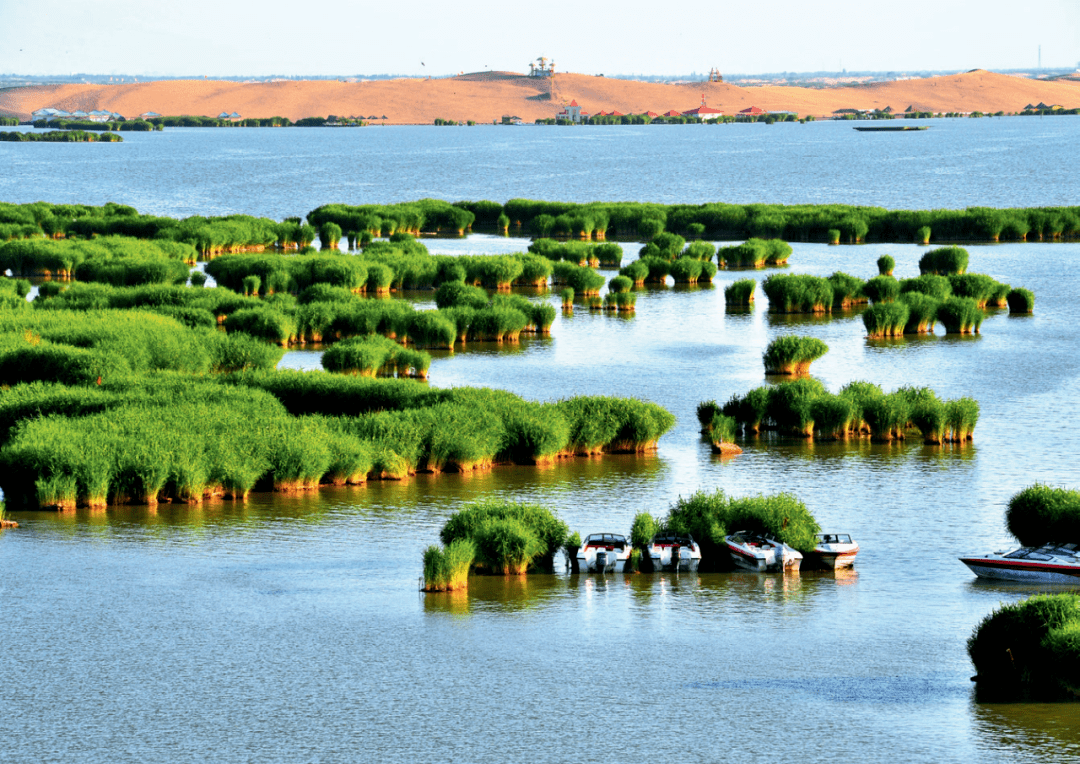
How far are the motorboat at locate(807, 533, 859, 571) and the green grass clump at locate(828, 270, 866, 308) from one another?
48041 millimetres

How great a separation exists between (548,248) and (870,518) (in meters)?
62.5

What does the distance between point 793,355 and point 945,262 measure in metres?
32.2

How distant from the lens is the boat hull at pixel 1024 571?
32094 millimetres

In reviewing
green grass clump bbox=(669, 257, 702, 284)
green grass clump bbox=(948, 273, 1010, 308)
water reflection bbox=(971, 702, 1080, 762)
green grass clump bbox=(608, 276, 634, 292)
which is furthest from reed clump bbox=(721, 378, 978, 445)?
green grass clump bbox=(669, 257, 702, 284)

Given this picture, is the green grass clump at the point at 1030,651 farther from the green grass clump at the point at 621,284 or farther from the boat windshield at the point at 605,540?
the green grass clump at the point at 621,284

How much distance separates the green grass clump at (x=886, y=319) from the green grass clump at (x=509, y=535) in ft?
133

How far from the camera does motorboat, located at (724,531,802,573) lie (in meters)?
33.3

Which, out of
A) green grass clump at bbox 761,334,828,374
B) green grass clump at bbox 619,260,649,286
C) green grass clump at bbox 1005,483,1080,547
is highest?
green grass clump at bbox 619,260,649,286

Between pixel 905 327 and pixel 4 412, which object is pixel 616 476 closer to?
pixel 4 412

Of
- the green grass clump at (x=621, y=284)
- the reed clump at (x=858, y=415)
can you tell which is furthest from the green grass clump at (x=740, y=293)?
the reed clump at (x=858, y=415)

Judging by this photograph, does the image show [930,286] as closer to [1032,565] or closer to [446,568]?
[1032,565]

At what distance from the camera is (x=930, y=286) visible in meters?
76.4

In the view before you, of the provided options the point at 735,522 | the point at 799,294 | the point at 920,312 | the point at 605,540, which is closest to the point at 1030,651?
the point at 735,522

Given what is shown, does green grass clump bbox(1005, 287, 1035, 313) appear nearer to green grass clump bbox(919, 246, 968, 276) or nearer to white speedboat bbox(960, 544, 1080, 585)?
green grass clump bbox(919, 246, 968, 276)
